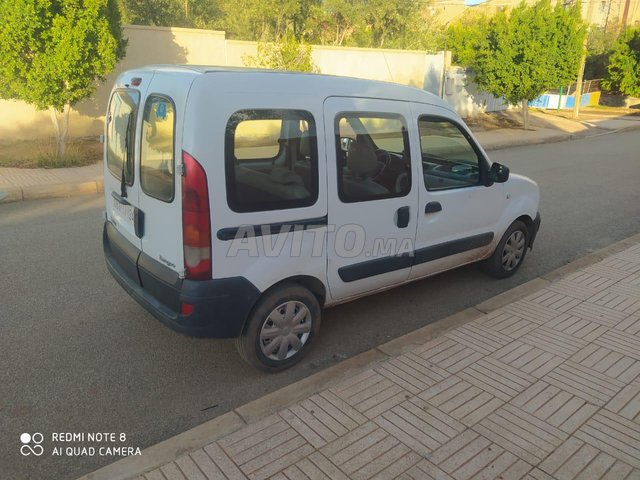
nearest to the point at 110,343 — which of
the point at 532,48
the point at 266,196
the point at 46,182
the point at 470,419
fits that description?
the point at 266,196

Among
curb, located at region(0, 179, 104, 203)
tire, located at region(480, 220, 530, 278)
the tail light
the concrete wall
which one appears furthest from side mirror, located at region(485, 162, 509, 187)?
the concrete wall

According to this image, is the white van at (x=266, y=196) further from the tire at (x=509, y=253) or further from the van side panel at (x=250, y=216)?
the tire at (x=509, y=253)

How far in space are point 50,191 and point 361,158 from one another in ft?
21.7

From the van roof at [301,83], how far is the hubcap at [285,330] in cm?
140

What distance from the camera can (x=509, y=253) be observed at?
505 centimetres

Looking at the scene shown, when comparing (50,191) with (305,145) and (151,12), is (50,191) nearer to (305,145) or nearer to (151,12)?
(305,145)

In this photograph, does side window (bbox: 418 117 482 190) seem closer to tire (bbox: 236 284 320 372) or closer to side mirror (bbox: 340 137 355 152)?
side mirror (bbox: 340 137 355 152)

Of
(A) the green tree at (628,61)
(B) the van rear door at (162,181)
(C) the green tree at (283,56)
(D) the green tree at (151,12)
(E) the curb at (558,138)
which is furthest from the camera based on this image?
(A) the green tree at (628,61)

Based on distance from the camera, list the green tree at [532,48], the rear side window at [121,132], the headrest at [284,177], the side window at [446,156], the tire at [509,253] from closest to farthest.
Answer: the headrest at [284,177]
the rear side window at [121,132]
the side window at [446,156]
the tire at [509,253]
the green tree at [532,48]

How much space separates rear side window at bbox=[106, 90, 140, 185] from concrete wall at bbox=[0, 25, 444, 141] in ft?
32.6

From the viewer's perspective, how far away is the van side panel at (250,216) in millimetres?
2740

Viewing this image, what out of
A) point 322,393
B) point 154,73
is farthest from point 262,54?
point 322,393

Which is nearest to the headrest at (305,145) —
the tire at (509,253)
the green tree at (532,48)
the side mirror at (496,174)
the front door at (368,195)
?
the front door at (368,195)

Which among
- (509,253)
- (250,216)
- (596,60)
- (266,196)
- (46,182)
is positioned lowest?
(46,182)
